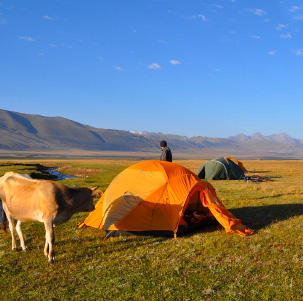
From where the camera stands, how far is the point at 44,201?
903cm

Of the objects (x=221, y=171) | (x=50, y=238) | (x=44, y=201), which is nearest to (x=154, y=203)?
(x=50, y=238)

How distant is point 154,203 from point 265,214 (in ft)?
21.6

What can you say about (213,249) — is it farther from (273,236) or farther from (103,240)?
(103,240)

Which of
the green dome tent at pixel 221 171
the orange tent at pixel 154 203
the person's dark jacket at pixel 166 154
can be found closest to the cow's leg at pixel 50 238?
the orange tent at pixel 154 203

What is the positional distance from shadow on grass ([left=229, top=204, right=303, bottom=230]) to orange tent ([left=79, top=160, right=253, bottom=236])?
76.0 inches

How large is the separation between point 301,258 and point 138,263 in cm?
495

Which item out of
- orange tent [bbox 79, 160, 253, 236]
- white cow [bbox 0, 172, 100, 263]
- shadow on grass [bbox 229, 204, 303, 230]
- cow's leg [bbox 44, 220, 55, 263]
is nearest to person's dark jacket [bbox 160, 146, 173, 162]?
orange tent [bbox 79, 160, 253, 236]

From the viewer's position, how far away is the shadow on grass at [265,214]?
43.2ft

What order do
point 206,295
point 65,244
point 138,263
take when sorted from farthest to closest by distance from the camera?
point 65,244 → point 138,263 → point 206,295

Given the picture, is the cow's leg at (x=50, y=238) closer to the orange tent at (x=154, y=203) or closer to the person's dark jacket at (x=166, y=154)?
the orange tent at (x=154, y=203)

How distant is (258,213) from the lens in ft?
49.2

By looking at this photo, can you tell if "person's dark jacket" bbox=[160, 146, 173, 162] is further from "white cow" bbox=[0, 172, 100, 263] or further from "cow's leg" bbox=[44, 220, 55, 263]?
"cow's leg" bbox=[44, 220, 55, 263]

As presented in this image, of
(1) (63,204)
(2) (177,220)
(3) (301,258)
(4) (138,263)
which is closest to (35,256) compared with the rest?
(1) (63,204)

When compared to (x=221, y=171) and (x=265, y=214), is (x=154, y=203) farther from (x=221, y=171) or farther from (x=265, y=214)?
(x=221, y=171)
